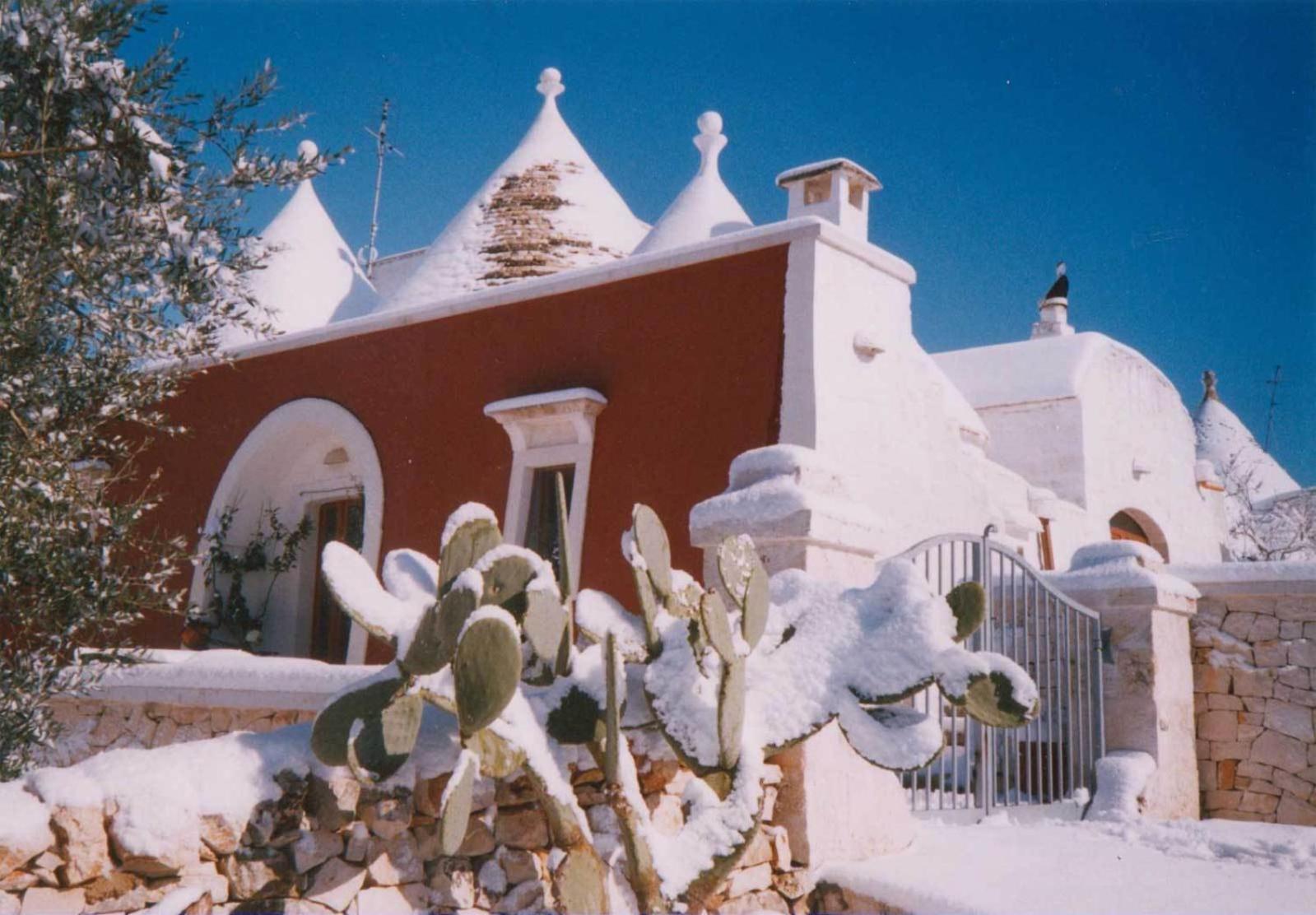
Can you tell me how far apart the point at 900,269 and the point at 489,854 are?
571 cm

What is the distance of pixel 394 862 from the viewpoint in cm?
292

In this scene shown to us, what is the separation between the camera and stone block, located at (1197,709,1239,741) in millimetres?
6590

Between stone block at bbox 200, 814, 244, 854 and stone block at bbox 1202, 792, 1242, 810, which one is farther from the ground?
stone block at bbox 200, 814, 244, 854

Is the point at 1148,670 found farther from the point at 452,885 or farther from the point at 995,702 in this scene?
the point at 452,885

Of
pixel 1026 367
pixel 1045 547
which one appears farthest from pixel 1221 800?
pixel 1026 367

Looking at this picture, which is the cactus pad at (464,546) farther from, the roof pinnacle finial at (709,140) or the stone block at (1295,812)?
the roof pinnacle finial at (709,140)

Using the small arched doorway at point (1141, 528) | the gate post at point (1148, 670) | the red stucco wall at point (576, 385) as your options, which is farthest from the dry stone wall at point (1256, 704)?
the small arched doorway at point (1141, 528)

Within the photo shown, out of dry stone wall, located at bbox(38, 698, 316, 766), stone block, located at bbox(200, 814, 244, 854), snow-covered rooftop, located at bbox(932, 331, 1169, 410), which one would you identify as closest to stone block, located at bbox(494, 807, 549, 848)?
stone block, located at bbox(200, 814, 244, 854)

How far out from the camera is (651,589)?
10.6 ft

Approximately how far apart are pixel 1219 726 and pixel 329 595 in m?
7.46

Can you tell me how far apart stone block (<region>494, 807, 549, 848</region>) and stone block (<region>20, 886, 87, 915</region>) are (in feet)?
3.69

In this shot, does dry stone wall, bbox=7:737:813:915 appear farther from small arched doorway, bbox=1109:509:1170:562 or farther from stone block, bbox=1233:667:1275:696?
small arched doorway, bbox=1109:509:1170:562

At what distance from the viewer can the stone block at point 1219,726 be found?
6.59 meters

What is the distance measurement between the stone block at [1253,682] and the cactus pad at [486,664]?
18.3 feet
